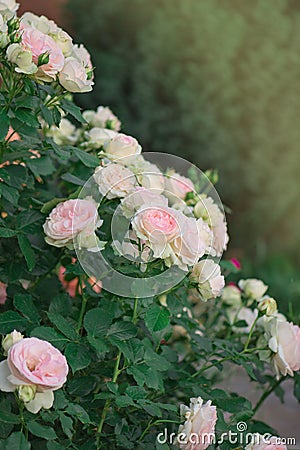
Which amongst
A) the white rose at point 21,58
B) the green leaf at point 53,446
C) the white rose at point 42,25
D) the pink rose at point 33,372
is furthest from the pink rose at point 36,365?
the white rose at point 42,25

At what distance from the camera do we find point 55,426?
1.09m

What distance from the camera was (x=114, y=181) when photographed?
1011 mm

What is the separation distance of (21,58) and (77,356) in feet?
1.19

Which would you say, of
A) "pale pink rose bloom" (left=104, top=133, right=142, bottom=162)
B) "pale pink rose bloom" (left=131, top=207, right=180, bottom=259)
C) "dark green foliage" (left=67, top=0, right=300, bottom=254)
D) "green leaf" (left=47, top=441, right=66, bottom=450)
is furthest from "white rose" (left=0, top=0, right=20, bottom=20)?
"dark green foliage" (left=67, top=0, right=300, bottom=254)

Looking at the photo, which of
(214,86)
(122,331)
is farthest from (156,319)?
(214,86)

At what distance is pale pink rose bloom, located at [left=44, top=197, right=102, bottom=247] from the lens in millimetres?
977

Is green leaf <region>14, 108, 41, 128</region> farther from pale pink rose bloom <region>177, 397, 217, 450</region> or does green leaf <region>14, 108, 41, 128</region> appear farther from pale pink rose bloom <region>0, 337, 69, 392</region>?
pale pink rose bloom <region>177, 397, 217, 450</region>

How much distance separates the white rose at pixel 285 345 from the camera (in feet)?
3.57

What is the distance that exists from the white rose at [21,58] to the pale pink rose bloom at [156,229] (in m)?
0.22

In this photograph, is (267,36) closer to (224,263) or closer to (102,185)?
(224,263)

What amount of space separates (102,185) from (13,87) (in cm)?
17

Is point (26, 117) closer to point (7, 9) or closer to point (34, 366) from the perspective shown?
point (7, 9)

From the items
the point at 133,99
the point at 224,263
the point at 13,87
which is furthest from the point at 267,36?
the point at 13,87

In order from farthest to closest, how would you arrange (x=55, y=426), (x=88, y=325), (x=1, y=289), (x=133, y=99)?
1. (x=133, y=99)
2. (x=1, y=289)
3. (x=55, y=426)
4. (x=88, y=325)
